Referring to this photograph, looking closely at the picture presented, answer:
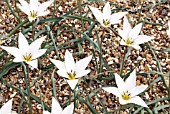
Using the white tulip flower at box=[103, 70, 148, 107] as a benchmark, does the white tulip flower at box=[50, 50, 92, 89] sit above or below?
above

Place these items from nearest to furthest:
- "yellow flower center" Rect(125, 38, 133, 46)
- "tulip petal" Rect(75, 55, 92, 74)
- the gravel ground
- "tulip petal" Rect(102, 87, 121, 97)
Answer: "tulip petal" Rect(102, 87, 121, 97) < "tulip petal" Rect(75, 55, 92, 74) < "yellow flower center" Rect(125, 38, 133, 46) < the gravel ground

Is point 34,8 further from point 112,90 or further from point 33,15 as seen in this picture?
point 112,90

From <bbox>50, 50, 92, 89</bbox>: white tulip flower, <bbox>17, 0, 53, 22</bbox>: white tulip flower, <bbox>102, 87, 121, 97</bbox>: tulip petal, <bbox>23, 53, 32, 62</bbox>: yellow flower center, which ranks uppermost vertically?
<bbox>17, 0, 53, 22</bbox>: white tulip flower

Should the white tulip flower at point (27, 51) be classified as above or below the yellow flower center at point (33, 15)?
below

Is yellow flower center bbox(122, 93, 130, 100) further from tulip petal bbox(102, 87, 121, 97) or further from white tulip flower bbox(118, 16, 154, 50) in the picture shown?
white tulip flower bbox(118, 16, 154, 50)

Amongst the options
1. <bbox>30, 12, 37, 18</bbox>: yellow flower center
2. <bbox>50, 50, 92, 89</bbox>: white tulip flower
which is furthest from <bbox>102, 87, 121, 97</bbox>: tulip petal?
<bbox>30, 12, 37, 18</bbox>: yellow flower center

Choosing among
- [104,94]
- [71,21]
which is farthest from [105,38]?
[104,94]

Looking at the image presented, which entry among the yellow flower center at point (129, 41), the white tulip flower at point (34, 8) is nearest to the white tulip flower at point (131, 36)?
the yellow flower center at point (129, 41)

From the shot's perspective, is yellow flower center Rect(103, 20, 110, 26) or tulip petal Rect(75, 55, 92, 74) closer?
tulip petal Rect(75, 55, 92, 74)

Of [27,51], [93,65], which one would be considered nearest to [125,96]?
[27,51]

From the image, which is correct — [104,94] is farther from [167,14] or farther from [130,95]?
[167,14]

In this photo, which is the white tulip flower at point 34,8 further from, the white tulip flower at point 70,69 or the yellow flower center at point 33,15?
the white tulip flower at point 70,69

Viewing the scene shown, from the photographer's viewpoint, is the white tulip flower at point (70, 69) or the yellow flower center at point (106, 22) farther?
the yellow flower center at point (106, 22)
